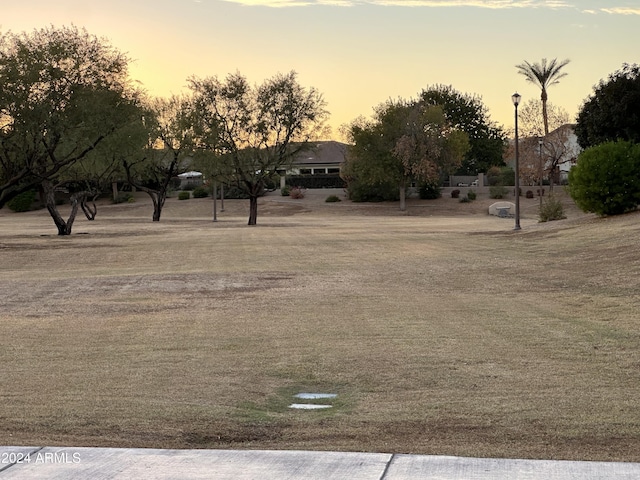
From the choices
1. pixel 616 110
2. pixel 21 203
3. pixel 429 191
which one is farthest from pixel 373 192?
pixel 616 110

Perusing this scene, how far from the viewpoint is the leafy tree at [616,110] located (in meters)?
50.5

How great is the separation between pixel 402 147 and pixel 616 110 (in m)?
38.8

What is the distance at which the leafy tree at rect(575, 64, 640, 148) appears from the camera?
50.5m

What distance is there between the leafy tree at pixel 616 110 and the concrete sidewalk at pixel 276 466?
1787 inches

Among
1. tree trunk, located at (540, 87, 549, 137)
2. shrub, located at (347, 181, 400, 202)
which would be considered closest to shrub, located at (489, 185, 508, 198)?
tree trunk, located at (540, 87, 549, 137)

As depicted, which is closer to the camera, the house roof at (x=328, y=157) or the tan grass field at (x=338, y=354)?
the tan grass field at (x=338, y=354)

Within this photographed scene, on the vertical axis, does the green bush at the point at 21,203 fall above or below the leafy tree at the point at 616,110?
below

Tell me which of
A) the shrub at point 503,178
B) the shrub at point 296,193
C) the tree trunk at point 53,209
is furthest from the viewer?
the shrub at point 296,193

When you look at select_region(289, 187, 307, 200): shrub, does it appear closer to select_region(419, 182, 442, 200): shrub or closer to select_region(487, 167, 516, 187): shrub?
select_region(419, 182, 442, 200): shrub

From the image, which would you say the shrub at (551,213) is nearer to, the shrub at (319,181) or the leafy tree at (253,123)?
the leafy tree at (253,123)

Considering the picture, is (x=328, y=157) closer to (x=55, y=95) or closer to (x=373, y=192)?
(x=373, y=192)

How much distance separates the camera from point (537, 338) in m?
13.8

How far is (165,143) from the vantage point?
73188 millimetres

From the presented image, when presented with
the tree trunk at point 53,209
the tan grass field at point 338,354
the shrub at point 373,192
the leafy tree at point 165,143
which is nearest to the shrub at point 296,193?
the shrub at point 373,192
